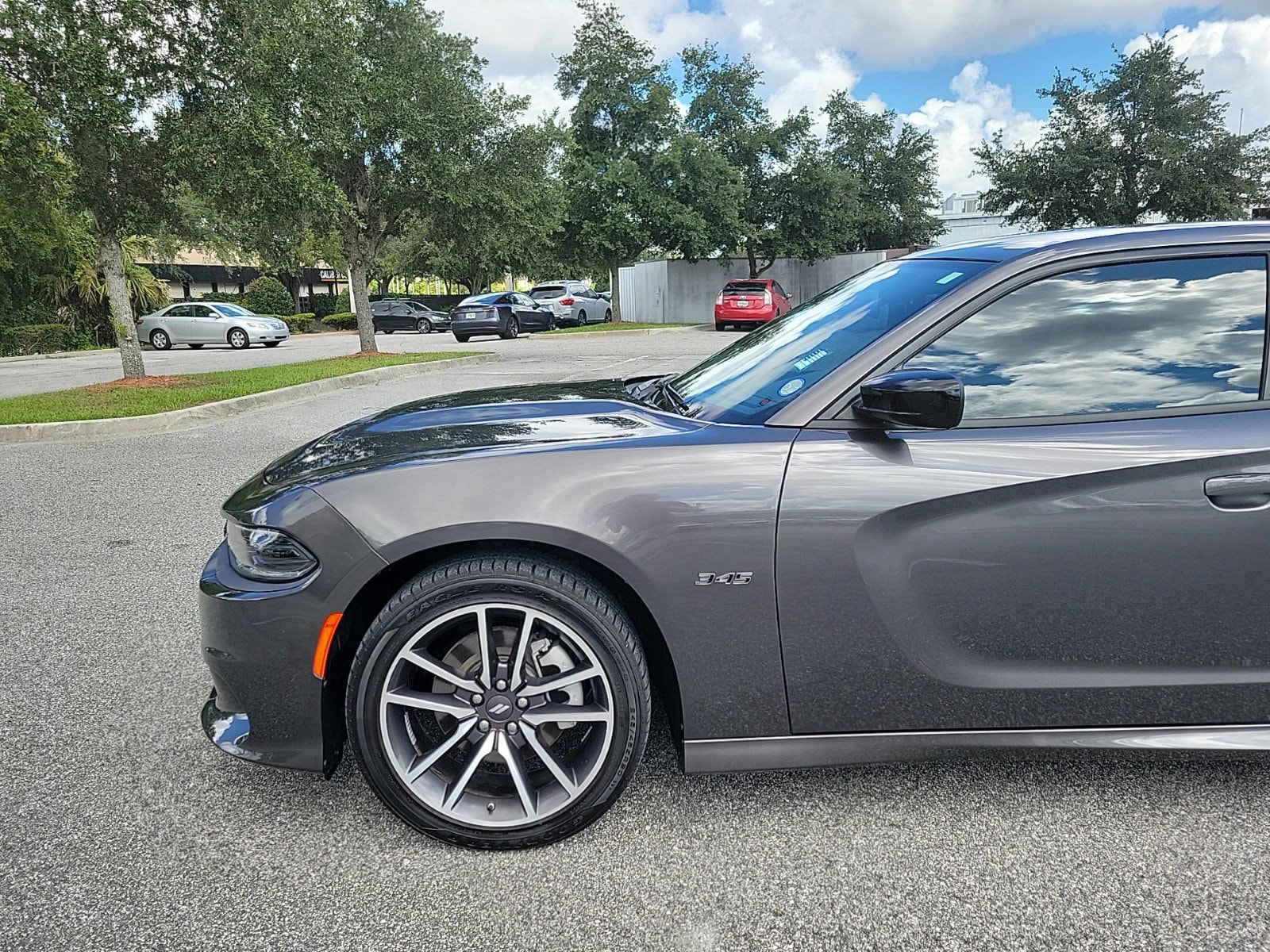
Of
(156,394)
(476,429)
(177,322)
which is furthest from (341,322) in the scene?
(476,429)

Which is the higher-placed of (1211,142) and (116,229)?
(1211,142)

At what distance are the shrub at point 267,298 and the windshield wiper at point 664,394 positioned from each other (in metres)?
41.2

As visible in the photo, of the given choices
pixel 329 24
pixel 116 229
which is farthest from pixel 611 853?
pixel 329 24

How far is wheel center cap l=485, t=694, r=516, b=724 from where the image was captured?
7.54 ft

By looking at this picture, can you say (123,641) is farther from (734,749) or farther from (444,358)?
(444,358)

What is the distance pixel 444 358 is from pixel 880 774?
1667 cm

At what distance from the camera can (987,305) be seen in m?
2.36

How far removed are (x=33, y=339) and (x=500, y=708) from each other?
1199 inches

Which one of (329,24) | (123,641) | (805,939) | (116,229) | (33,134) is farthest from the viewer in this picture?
(329,24)

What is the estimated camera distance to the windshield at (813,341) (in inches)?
96.4

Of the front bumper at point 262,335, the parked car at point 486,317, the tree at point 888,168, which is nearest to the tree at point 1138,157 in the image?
the tree at point 888,168

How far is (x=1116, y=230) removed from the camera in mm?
2586

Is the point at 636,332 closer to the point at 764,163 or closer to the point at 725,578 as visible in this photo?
the point at 764,163

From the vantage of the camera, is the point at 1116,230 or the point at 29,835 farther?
the point at 1116,230
